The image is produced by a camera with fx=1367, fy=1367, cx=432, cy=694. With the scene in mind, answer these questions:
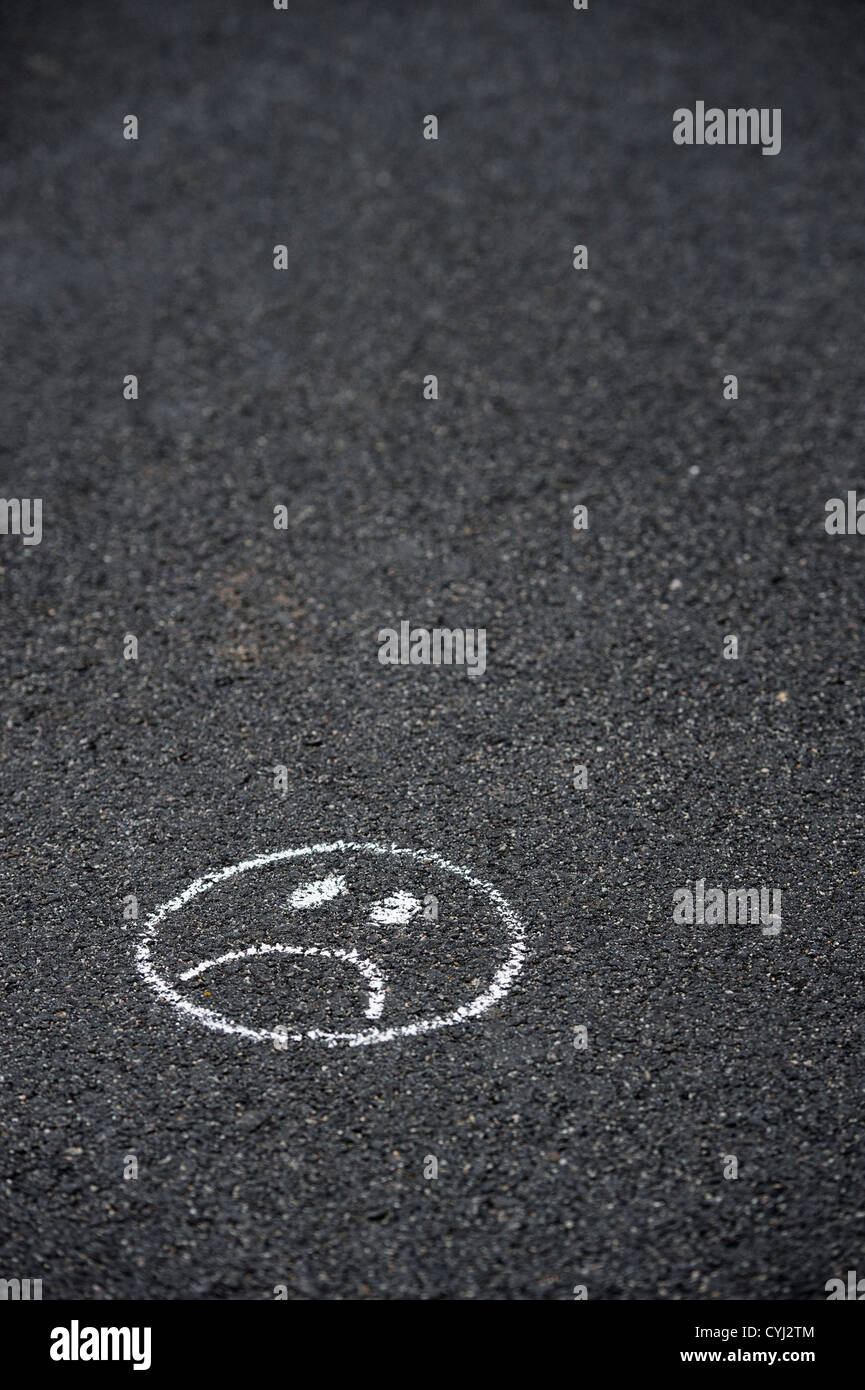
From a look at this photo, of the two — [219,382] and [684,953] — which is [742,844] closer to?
[684,953]

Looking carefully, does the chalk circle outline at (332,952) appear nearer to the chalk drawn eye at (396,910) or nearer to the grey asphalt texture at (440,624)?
the grey asphalt texture at (440,624)

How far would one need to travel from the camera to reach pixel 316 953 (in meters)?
4.04

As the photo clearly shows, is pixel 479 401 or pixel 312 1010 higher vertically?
pixel 479 401

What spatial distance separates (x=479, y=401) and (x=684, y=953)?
337 cm

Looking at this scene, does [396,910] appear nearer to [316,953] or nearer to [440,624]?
[316,953]

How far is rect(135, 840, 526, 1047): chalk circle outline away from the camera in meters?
3.80

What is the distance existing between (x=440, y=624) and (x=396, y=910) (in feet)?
4.77

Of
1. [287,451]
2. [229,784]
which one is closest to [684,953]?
[229,784]

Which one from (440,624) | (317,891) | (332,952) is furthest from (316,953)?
(440,624)

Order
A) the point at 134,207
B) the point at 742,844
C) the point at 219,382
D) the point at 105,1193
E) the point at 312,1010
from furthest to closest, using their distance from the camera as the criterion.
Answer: the point at 134,207
the point at 219,382
the point at 742,844
the point at 312,1010
the point at 105,1193

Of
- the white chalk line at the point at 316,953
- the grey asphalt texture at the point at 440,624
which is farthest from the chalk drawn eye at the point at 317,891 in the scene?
the white chalk line at the point at 316,953

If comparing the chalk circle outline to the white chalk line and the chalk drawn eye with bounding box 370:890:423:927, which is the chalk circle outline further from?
the chalk drawn eye with bounding box 370:890:423:927

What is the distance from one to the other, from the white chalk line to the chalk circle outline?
0.04ft
